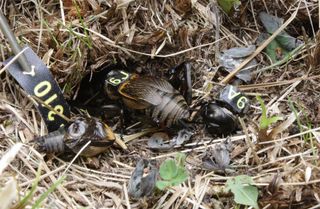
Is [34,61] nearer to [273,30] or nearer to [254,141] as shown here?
[254,141]

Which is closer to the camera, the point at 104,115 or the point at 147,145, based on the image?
the point at 147,145

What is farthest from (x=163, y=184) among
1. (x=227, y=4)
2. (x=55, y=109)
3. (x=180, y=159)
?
(x=227, y=4)

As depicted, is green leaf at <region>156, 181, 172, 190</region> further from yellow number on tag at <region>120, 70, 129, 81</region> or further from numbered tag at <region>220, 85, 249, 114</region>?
yellow number on tag at <region>120, 70, 129, 81</region>

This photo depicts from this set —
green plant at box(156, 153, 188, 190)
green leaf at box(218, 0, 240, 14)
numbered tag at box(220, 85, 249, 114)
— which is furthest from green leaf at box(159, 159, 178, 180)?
green leaf at box(218, 0, 240, 14)

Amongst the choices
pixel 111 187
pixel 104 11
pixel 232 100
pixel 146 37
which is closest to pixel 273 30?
pixel 232 100

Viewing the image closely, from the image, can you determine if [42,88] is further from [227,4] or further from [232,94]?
[227,4]

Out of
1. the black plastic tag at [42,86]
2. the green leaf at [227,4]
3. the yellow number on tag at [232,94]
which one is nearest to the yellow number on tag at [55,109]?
the black plastic tag at [42,86]
